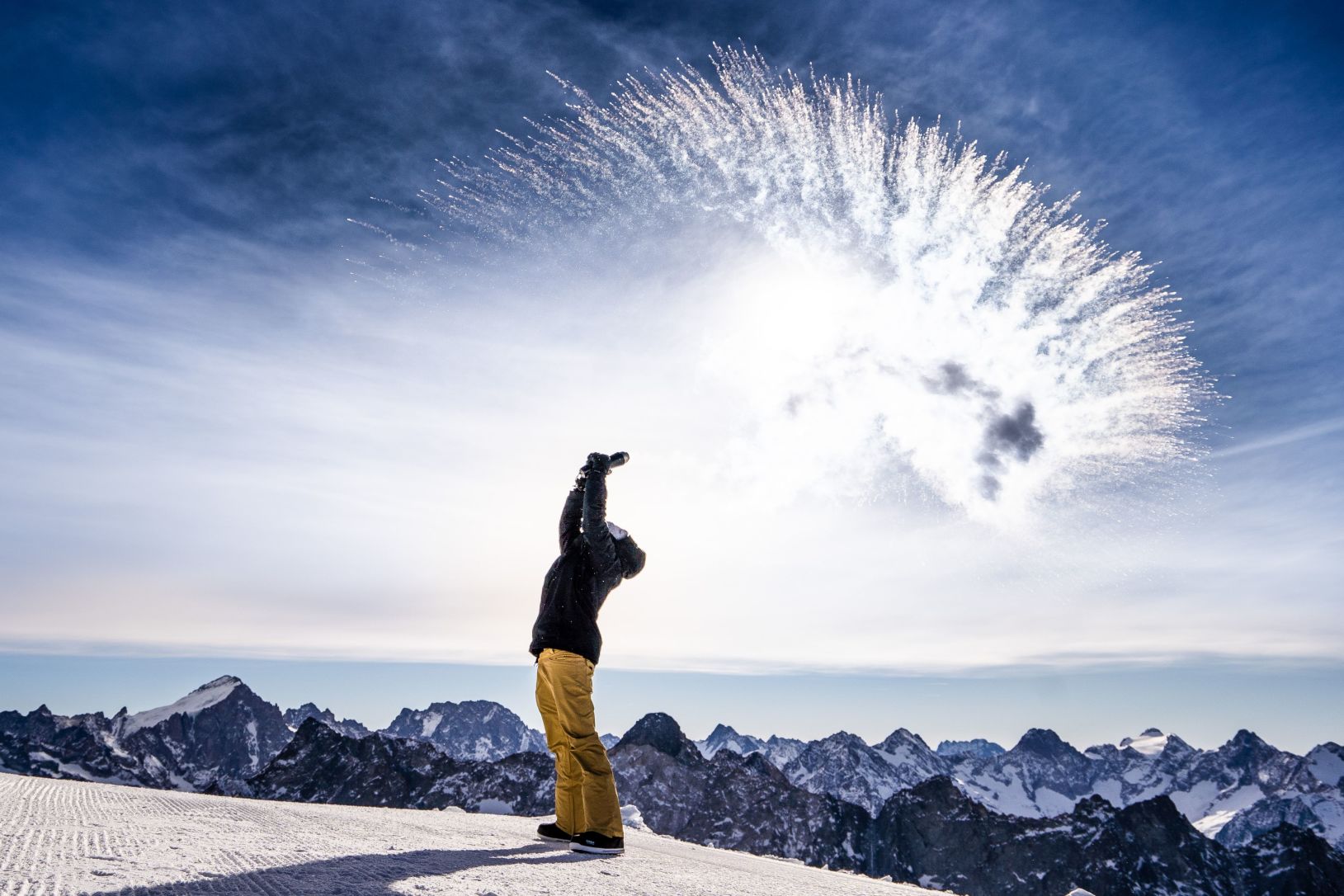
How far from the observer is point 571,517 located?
683 cm

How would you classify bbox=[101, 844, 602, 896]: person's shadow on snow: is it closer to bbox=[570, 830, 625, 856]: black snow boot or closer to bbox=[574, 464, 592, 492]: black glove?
bbox=[570, 830, 625, 856]: black snow boot

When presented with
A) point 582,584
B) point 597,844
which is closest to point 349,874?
point 597,844

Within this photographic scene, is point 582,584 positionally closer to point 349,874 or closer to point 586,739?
point 586,739

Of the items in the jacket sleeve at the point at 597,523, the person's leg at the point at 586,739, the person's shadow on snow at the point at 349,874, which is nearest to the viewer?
Answer: the person's shadow on snow at the point at 349,874

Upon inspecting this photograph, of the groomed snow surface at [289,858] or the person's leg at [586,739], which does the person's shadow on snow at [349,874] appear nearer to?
the groomed snow surface at [289,858]

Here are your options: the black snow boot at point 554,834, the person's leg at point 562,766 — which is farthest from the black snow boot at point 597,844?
the black snow boot at point 554,834

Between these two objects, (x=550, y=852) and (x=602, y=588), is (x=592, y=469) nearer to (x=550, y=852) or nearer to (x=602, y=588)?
(x=602, y=588)

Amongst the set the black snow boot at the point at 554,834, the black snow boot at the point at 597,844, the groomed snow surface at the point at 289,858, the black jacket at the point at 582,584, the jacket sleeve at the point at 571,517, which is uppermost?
the jacket sleeve at the point at 571,517

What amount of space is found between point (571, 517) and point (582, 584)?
0.75 metres

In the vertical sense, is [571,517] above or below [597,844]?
above

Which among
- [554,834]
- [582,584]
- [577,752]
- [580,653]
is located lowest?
[554,834]

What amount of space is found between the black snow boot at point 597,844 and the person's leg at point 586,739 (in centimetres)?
4

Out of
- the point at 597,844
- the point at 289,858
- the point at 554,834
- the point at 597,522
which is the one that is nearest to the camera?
the point at 289,858

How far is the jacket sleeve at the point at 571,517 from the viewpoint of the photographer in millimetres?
6766
